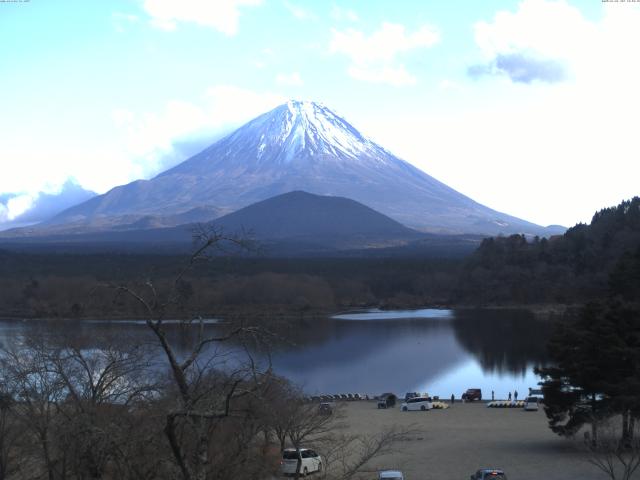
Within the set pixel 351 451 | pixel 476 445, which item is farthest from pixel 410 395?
pixel 351 451

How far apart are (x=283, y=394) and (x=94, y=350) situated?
152 inches

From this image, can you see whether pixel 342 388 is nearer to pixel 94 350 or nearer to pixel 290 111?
pixel 94 350

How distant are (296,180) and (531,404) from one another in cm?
11871

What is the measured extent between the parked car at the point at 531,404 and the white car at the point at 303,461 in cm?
854

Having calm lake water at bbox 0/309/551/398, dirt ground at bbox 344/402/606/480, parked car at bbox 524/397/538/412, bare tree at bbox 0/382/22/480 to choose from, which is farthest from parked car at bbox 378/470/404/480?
parked car at bbox 524/397/538/412

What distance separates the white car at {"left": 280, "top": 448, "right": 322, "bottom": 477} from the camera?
34.0 ft

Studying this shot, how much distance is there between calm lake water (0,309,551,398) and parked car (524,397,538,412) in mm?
2691

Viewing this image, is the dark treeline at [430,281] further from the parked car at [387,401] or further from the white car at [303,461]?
the white car at [303,461]

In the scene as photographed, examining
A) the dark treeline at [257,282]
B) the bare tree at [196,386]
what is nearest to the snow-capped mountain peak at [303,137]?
the dark treeline at [257,282]

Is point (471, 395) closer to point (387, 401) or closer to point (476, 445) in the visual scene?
point (387, 401)

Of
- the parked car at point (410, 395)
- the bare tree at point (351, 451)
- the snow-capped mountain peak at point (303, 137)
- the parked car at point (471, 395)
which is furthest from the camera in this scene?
the snow-capped mountain peak at point (303, 137)

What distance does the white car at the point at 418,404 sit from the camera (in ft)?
62.1

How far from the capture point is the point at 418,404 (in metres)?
19.0

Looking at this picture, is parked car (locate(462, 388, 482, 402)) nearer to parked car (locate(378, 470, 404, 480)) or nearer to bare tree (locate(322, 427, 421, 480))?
bare tree (locate(322, 427, 421, 480))
